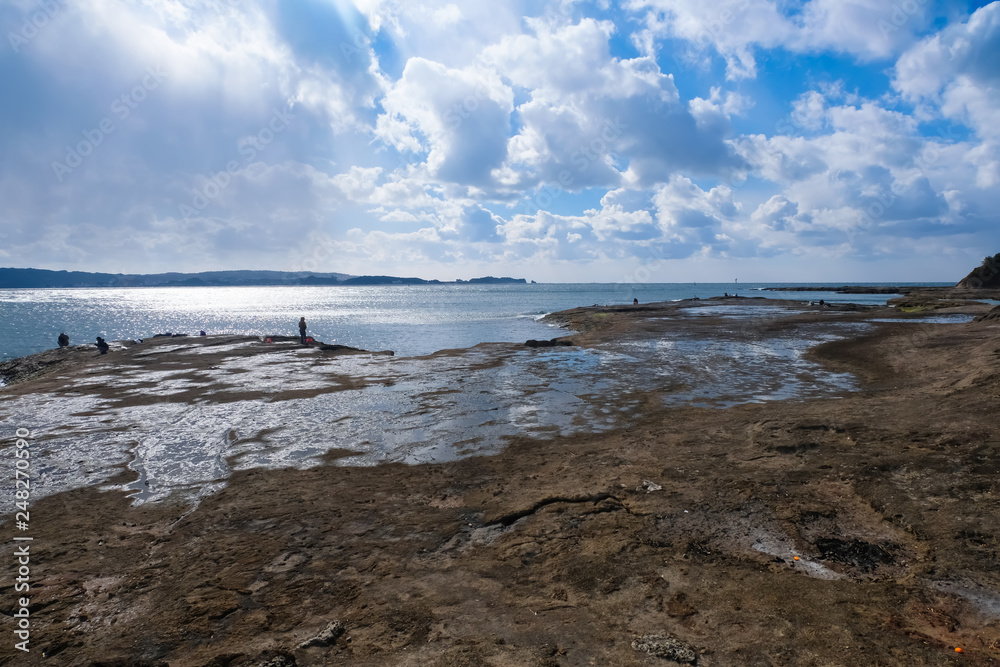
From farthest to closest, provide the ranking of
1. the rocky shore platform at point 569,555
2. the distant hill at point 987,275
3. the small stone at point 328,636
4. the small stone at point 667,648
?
the distant hill at point 987,275
the small stone at point 328,636
the rocky shore platform at point 569,555
the small stone at point 667,648

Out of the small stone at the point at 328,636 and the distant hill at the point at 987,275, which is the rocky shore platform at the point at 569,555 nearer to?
the small stone at the point at 328,636

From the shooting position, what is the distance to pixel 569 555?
650 cm

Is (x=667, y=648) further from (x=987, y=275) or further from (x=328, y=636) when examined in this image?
(x=987, y=275)

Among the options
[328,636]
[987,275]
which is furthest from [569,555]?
[987,275]

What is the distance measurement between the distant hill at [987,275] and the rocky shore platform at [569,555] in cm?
11737

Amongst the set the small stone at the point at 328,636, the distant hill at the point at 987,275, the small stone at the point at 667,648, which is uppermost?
the distant hill at the point at 987,275

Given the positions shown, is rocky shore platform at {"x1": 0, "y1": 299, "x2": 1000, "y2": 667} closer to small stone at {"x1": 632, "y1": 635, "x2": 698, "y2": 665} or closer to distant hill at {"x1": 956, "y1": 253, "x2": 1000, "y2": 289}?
small stone at {"x1": 632, "y1": 635, "x2": 698, "y2": 665}

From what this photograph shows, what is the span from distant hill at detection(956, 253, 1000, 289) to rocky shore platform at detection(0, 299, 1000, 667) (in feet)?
385

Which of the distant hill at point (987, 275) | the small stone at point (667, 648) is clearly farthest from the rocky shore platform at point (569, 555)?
the distant hill at point (987, 275)

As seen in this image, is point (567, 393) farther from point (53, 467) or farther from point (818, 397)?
point (53, 467)

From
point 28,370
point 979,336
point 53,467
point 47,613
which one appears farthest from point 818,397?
point 28,370

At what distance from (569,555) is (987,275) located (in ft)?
431

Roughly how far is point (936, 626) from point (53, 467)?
15.7 meters

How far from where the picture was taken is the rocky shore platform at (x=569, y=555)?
15.5ft
